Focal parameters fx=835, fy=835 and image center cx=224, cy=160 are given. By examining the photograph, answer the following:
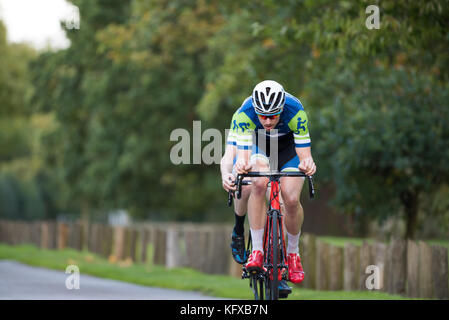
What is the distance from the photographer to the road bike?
28.6ft

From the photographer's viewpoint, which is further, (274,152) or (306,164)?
(274,152)

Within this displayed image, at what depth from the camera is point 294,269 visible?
30.6 ft

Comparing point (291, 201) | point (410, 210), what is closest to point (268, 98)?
point (291, 201)

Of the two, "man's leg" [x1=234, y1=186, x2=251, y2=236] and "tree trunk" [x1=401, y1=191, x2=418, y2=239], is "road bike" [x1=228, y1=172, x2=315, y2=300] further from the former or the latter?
"tree trunk" [x1=401, y1=191, x2=418, y2=239]

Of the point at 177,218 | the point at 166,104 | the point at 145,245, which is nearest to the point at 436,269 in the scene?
the point at 145,245

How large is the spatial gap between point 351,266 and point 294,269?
18.1 feet

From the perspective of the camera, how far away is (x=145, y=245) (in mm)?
→ 25312

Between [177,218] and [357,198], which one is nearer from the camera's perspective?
[357,198]

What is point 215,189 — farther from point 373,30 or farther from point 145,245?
point 373,30

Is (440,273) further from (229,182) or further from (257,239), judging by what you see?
(229,182)

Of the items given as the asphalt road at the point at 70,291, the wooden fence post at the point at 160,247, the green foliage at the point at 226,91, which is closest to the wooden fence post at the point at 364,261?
the asphalt road at the point at 70,291
